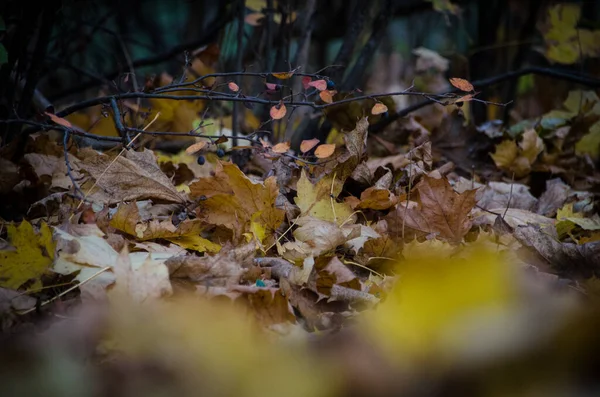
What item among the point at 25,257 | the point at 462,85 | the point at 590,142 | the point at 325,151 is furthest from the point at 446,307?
the point at 590,142

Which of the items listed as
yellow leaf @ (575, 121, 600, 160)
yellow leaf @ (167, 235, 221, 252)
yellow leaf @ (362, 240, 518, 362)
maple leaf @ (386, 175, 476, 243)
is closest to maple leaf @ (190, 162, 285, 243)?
yellow leaf @ (167, 235, 221, 252)

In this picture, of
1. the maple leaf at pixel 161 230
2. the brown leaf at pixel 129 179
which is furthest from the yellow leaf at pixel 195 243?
the brown leaf at pixel 129 179

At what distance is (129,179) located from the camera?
1.44 m

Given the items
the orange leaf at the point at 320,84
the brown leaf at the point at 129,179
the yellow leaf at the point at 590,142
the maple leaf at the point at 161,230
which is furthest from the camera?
the yellow leaf at the point at 590,142

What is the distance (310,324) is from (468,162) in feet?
4.76

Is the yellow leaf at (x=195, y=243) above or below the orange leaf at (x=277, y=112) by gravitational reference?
below

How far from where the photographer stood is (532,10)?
321cm

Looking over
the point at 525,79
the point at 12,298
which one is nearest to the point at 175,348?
the point at 12,298

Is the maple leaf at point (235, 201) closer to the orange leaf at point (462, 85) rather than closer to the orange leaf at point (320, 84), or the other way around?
the orange leaf at point (320, 84)

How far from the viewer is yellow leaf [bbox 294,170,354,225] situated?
1.43 metres

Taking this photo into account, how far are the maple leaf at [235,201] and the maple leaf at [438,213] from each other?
310 millimetres

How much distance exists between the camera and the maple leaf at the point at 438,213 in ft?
4.50

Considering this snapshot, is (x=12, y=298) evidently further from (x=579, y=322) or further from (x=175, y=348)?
(x=579, y=322)

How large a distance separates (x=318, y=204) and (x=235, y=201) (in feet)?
0.69
